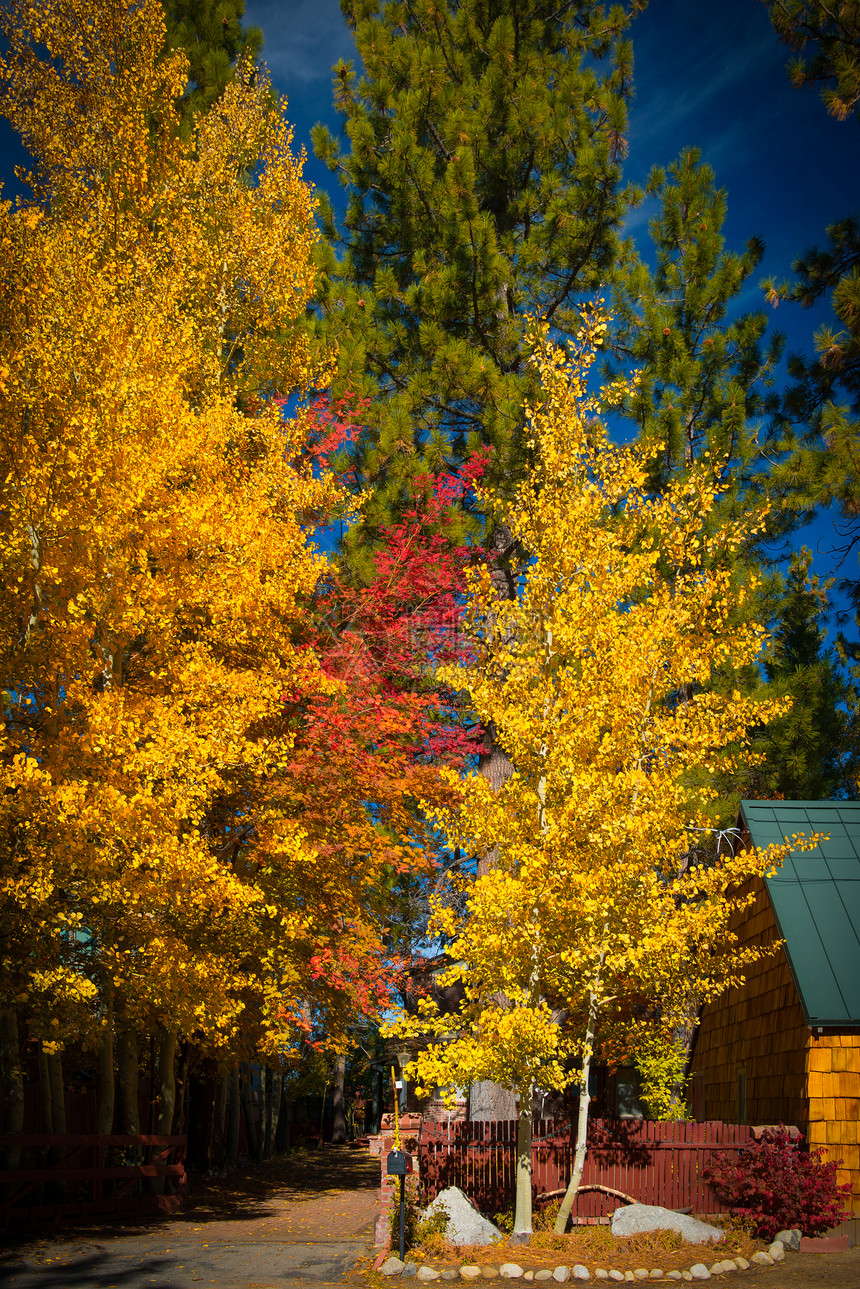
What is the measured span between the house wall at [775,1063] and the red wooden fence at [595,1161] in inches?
38.5

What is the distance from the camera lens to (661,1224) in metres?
10.3

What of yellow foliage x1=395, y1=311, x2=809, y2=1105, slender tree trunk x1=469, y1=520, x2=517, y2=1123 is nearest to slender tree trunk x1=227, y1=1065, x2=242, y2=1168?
slender tree trunk x1=469, y1=520, x2=517, y2=1123

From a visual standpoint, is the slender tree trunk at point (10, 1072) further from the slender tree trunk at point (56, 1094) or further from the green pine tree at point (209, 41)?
the green pine tree at point (209, 41)

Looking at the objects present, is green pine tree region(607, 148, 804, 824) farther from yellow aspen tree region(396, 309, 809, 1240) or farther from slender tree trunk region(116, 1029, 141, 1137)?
slender tree trunk region(116, 1029, 141, 1137)

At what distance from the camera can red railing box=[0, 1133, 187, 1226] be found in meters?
11.0

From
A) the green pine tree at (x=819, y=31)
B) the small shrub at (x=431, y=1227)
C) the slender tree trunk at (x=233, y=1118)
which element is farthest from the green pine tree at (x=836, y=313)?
the slender tree trunk at (x=233, y=1118)

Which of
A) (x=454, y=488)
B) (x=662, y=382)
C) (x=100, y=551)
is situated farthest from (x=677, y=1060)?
(x=100, y=551)

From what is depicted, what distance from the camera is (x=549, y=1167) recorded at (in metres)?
11.2

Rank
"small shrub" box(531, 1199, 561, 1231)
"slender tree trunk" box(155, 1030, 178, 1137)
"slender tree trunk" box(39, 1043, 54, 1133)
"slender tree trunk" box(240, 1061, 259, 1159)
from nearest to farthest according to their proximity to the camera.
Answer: "small shrub" box(531, 1199, 561, 1231) < "slender tree trunk" box(39, 1043, 54, 1133) < "slender tree trunk" box(155, 1030, 178, 1137) < "slender tree trunk" box(240, 1061, 259, 1159)

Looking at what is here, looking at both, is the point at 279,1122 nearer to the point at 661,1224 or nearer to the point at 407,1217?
the point at 407,1217

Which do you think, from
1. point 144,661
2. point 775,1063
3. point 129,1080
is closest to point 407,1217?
point 775,1063

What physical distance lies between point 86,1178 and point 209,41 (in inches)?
840

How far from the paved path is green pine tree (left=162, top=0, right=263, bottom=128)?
64.1 ft

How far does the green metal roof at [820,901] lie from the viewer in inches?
443
